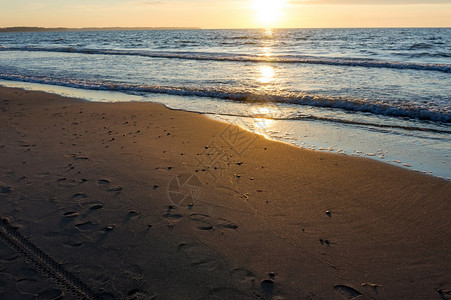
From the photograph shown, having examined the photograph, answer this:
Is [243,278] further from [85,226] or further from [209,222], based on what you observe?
[85,226]

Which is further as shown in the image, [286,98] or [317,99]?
[286,98]

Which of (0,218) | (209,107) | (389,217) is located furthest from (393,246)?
(209,107)

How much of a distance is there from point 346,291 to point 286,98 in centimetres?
899

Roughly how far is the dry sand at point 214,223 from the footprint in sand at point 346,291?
0.04 feet

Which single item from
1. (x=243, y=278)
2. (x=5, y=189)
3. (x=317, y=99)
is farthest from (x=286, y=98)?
(x=243, y=278)

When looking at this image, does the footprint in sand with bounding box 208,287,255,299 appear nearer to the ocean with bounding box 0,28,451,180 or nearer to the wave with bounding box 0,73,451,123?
the ocean with bounding box 0,28,451,180

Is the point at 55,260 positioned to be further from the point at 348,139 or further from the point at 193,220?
the point at 348,139

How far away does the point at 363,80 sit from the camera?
14906mm

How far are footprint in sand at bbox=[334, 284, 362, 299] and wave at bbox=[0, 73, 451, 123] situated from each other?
7.53m

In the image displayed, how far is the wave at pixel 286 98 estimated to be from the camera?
9227 mm

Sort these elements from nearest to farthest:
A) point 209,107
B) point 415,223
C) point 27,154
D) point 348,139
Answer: point 415,223, point 27,154, point 348,139, point 209,107

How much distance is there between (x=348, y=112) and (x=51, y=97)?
9684mm

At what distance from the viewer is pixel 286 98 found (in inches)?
448

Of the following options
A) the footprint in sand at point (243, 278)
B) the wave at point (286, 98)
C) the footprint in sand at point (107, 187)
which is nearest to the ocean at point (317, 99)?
the wave at point (286, 98)
